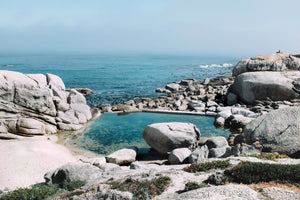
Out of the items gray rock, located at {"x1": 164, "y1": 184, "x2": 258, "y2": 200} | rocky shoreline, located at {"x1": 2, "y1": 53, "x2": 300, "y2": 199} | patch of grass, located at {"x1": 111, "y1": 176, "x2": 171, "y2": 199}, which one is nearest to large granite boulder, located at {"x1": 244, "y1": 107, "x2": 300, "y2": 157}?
rocky shoreline, located at {"x1": 2, "y1": 53, "x2": 300, "y2": 199}

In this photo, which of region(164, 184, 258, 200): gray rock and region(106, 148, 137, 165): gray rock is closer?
region(164, 184, 258, 200): gray rock

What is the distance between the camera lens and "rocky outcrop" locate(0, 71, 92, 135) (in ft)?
83.2

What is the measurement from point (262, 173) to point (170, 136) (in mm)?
10554

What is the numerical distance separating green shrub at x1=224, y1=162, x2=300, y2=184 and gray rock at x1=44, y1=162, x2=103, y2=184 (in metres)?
8.29

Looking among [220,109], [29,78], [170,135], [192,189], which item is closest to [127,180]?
[192,189]

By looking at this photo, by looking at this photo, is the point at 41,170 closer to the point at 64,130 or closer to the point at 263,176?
the point at 64,130

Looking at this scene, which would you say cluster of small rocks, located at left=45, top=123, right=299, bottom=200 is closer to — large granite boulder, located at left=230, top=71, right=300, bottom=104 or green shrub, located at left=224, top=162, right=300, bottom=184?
green shrub, located at left=224, top=162, right=300, bottom=184

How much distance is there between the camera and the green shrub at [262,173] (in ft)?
35.2

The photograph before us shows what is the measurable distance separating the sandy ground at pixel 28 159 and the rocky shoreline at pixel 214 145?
7.55 ft

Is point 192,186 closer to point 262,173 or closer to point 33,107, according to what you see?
point 262,173

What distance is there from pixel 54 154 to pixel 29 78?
11470 mm

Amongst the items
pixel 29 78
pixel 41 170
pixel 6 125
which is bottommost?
pixel 41 170

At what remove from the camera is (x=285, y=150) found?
663 inches

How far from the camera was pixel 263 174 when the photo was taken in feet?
36.3
